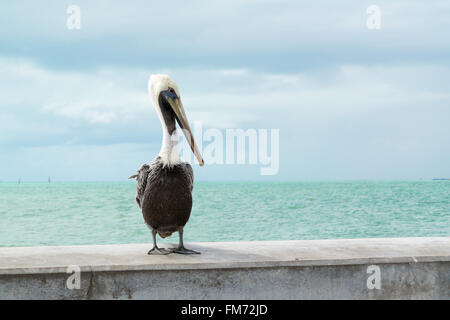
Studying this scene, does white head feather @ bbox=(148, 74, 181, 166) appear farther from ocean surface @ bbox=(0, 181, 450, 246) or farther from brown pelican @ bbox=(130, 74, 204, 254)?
ocean surface @ bbox=(0, 181, 450, 246)

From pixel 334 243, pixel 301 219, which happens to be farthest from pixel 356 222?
pixel 334 243

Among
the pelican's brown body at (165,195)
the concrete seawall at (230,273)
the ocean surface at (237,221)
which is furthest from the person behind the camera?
the ocean surface at (237,221)

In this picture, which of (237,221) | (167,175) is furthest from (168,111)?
(237,221)

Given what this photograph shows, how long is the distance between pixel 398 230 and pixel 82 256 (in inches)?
774

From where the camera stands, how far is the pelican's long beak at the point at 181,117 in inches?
159

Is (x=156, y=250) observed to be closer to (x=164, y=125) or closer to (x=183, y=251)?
(x=183, y=251)

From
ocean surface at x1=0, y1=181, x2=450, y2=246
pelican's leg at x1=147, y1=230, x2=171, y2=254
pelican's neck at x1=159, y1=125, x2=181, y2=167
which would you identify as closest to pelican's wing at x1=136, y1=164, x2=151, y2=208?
pelican's neck at x1=159, y1=125, x2=181, y2=167

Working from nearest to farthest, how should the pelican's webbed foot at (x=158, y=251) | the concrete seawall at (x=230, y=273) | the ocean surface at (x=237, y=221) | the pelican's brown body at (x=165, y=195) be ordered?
the concrete seawall at (x=230, y=273)
the pelican's brown body at (x=165, y=195)
the pelican's webbed foot at (x=158, y=251)
the ocean surface at (x=237, y=221)

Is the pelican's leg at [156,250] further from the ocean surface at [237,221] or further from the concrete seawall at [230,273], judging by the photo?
the ocean surface at [237,221]

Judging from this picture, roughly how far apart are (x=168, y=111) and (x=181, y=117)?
109 mm

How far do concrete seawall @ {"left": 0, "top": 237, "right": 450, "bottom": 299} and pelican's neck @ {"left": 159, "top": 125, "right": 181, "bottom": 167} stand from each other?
2.29 ft

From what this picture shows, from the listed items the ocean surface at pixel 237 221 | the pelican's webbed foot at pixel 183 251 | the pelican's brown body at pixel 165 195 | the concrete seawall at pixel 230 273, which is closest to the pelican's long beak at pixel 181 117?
the pelican's brown body at pixel 165 195

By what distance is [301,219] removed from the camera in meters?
27.1
